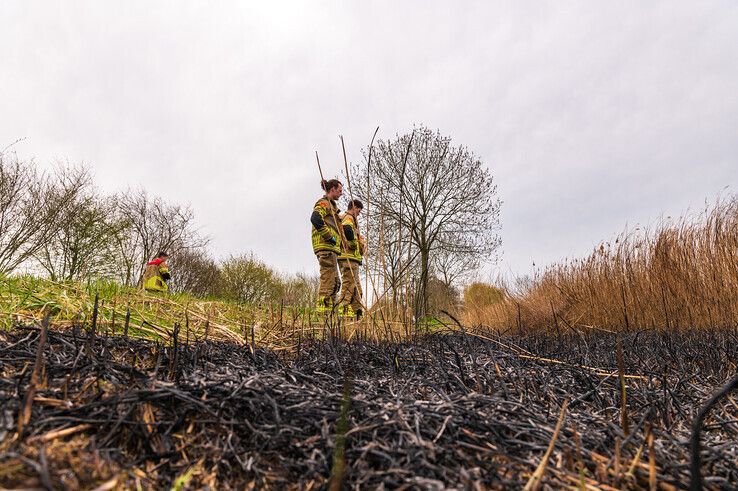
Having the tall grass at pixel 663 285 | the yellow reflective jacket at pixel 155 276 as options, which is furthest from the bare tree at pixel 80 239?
the tall grass at pixel 663 285

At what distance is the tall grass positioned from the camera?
545 centimetres

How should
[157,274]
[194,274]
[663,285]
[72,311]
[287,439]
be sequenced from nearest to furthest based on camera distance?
[287,439]
[72,311]
[663,285]
[157,274]
[194,274]

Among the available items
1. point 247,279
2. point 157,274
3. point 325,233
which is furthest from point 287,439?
point 247,279

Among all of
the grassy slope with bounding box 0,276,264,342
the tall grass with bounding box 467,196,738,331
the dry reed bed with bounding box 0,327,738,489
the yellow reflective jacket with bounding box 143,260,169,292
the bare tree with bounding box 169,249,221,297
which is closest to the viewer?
the dry reed bed with bounding box 0,327,738,489

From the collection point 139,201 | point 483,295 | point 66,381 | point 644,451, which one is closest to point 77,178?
point 139,201

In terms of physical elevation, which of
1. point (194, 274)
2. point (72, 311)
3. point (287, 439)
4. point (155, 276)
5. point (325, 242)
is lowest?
point (287, 439)

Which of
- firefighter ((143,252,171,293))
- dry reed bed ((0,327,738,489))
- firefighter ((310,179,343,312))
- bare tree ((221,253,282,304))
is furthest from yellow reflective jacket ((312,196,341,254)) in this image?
bare tree ((221,253,282,304))

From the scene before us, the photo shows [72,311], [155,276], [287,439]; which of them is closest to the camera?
[287,439]

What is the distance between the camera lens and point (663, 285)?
20.0 ft

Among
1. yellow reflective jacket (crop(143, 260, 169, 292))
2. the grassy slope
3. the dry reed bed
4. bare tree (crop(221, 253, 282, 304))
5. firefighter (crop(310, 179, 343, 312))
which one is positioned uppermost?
bare tree (crop(221, 253, 282, 304))

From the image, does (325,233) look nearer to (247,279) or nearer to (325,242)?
(325,242)

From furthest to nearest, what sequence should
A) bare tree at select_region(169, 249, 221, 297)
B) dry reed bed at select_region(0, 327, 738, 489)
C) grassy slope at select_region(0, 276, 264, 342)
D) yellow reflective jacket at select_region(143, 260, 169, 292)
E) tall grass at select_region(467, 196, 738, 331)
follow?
bare tree at select_region(169, 249, 221, 297) → yellow reflective jacket at select_region(143, 260, 169, 292) → tall grass at select_region(467, 196, 738, 331) → grassy slope at select_region(0, 276, 264, 342) → dry reed bed at select_region(0, 327, 738, 489)

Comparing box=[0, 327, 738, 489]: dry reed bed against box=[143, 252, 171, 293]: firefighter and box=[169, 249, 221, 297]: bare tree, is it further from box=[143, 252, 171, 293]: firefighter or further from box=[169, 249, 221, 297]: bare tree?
box=[169, 249, 221, 297]: bare tree

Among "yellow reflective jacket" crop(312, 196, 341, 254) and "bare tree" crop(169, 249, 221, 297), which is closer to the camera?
"yellow reflective jacket" crop(312, 196, 341, 254)
